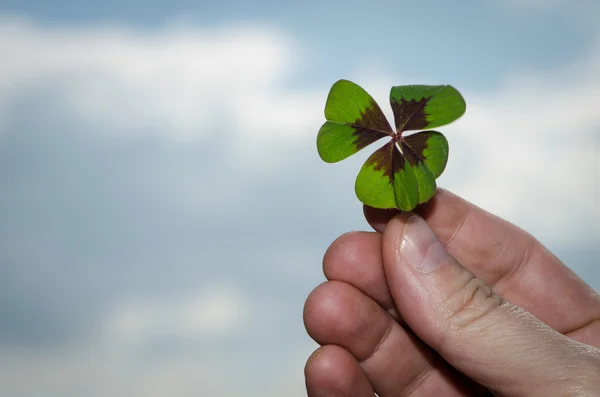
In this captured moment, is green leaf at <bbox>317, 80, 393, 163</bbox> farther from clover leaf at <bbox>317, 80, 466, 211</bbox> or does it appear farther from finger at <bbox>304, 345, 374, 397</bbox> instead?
finger at <bbox>304, 345, 374, 397</bbox>

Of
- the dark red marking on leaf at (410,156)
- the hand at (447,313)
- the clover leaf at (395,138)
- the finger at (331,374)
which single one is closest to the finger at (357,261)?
the hand at (447,313)

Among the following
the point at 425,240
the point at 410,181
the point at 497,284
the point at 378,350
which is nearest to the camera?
the point at 410,181

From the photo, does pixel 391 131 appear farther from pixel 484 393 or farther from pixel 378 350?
pixel 484 393

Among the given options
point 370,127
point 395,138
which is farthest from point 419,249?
point 370,127

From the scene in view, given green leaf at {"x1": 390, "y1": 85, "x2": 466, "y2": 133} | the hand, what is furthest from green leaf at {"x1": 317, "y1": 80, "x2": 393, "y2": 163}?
the hand

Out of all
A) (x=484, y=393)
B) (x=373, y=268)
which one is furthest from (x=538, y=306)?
(x=373, y=268)

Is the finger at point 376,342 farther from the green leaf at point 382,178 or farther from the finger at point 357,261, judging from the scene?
the green leaf at point 382,178

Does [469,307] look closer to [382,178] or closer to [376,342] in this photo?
[382,178]
